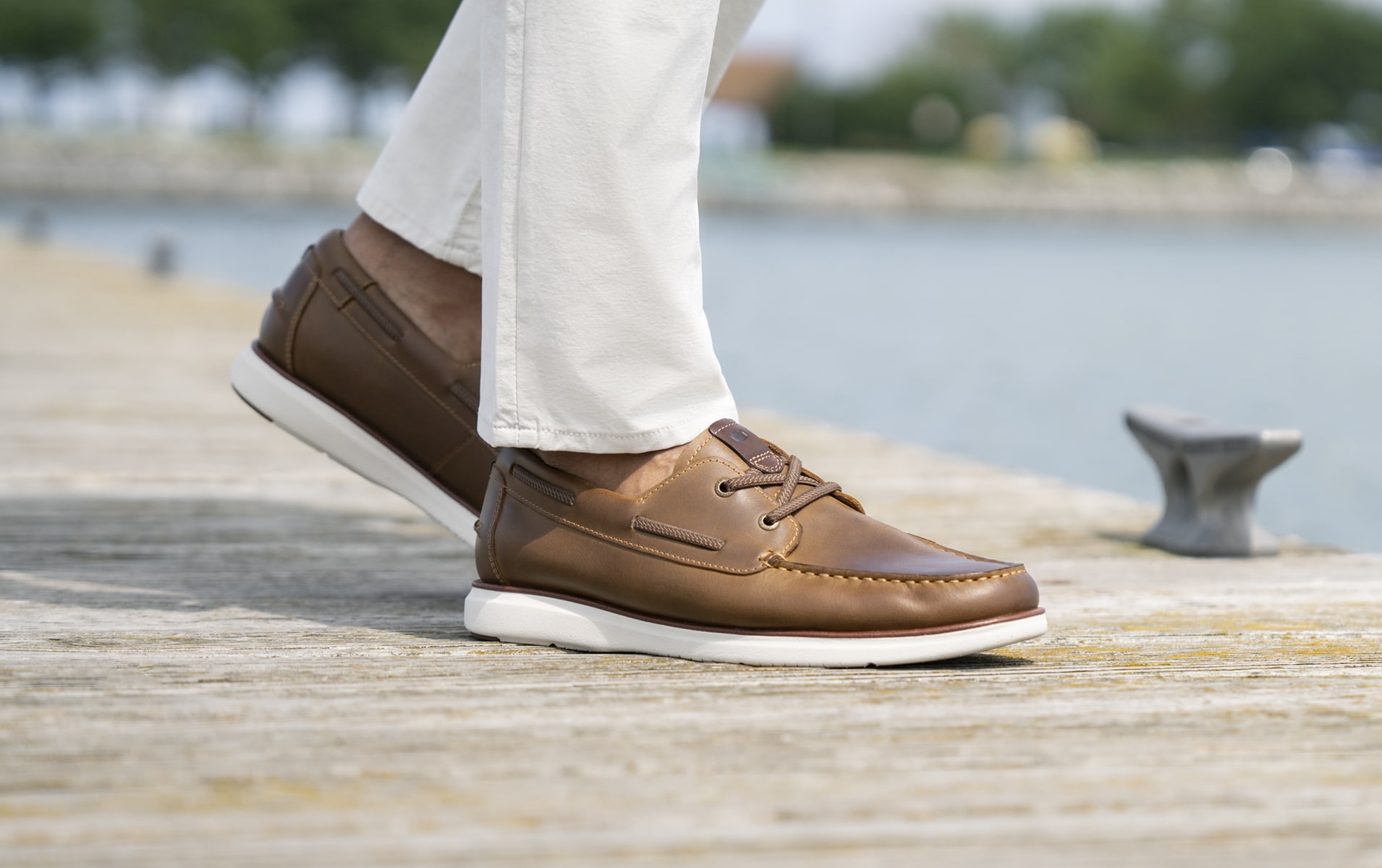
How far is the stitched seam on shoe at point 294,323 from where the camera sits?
1650mm

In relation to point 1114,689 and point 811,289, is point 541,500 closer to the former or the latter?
point 1114,689

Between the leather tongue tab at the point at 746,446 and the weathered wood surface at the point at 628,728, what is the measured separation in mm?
Result: 193

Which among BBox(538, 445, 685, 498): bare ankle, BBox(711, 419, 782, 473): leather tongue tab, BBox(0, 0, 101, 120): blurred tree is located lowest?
BBox(538, 445, 685, 498): bare ankle

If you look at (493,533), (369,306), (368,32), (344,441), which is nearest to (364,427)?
(344,441)

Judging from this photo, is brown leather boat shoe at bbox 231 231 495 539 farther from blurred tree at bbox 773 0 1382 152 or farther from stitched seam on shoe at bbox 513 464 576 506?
blurred tree at bbox 773 0 1382 152

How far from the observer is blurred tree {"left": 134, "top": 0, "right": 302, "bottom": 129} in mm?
46656

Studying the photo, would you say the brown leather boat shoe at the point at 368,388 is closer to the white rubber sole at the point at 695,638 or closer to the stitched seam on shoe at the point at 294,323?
the stitched seam on shoe at the point at 294,323

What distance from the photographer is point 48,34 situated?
154 feet

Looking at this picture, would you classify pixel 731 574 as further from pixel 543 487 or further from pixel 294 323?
pixel 294 323

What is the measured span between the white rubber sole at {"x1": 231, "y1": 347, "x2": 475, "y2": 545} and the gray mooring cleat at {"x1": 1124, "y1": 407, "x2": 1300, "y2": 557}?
38.8 inches

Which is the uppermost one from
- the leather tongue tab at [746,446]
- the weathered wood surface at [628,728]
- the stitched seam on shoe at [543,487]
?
the leather tongue tab at [746,446]

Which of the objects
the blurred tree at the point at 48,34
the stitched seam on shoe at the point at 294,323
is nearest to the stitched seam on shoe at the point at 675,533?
the stitched seam on shoe at the point at 294,323

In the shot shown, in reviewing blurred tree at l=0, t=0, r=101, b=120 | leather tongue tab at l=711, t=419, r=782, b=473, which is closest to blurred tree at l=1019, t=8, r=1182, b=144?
blurred tree at l=0, t=0, r=101, b=120

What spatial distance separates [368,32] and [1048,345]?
4074 centimetres
